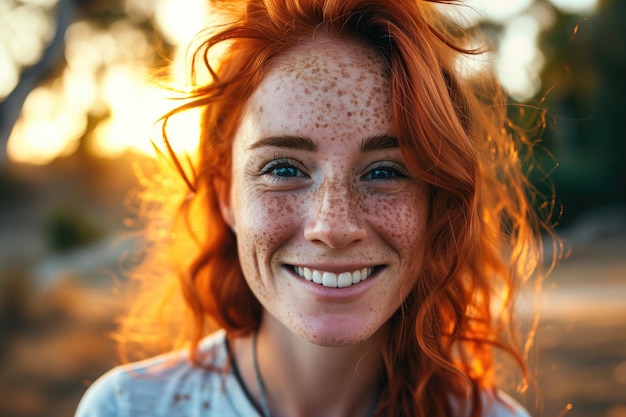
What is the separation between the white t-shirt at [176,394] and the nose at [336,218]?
22.6 inches

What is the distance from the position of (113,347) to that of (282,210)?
5.84 meters

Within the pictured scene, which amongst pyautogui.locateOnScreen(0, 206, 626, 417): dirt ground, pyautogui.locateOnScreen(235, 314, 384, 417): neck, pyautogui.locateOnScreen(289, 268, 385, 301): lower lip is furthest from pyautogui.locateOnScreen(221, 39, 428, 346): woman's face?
pyautogui.locateOnScreen(0, 206, 626, 417): dirt ground

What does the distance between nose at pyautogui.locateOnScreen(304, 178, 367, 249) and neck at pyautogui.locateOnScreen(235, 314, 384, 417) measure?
16.5 inches

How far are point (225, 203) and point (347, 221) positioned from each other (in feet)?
1.73

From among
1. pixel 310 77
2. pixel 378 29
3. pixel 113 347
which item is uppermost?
pixel 378 29

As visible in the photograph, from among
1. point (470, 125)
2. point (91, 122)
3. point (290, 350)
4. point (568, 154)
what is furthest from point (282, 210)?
point (568, 154)

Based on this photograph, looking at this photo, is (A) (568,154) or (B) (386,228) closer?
(B) (386,228)

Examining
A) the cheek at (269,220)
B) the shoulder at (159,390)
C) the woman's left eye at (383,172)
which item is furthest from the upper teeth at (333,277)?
the shoulder at (159,390)

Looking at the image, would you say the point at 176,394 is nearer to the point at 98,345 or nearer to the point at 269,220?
the point at 269,220

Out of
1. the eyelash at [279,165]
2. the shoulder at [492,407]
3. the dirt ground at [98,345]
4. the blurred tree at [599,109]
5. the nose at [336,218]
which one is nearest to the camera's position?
the nose at [336,218]

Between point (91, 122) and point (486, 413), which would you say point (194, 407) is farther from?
point (91, 122)

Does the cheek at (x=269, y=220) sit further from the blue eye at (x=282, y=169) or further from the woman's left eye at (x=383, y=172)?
the woman's left eye at (x=383, y=172)

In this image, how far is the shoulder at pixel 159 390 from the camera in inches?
68.9

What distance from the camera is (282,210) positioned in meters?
1.56
